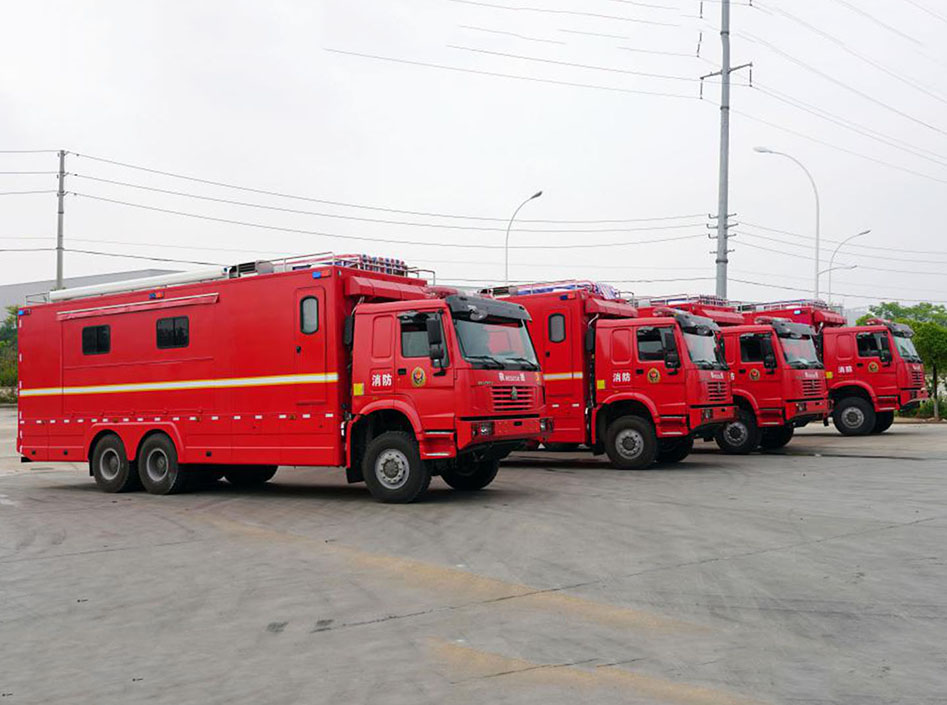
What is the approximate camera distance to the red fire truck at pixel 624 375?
1631 cm

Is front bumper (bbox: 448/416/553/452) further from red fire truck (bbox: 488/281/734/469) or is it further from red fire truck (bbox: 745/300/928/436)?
red fire truck (bbox: 745/300/928/436)

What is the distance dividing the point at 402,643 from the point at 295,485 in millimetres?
10079

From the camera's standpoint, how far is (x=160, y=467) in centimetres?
1427

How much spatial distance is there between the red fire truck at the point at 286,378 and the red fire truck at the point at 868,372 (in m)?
13.7

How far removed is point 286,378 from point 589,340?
20.9ft

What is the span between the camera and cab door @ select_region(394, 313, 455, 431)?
11617 millimetres

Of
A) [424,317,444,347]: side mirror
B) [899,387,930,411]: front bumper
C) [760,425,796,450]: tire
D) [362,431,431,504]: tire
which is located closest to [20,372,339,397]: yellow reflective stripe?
[362,431,431,504]: tire

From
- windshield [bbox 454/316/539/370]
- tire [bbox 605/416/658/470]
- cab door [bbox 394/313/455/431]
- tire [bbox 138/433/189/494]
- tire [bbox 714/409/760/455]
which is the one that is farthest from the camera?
tire [bbox 714/409/760/455]

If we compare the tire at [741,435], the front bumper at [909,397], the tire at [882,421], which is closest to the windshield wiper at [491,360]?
the tire at [741,435]

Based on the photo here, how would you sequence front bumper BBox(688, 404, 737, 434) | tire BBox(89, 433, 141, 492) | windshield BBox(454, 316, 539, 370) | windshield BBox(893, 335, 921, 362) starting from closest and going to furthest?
windshield BBox(454, 316, 539, 370), tire BBox(89, 433, 141, 492), front bumper BBox(688, 404, 737, 434), windshield BBox(893, 335, 921, 362)

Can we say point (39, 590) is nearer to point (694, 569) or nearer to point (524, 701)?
point (524, 701)

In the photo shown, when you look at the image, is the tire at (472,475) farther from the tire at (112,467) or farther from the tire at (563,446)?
the tire at (112,467)

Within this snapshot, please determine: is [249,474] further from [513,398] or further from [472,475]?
[513,398]

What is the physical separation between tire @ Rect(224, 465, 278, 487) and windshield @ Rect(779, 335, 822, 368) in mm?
10965
